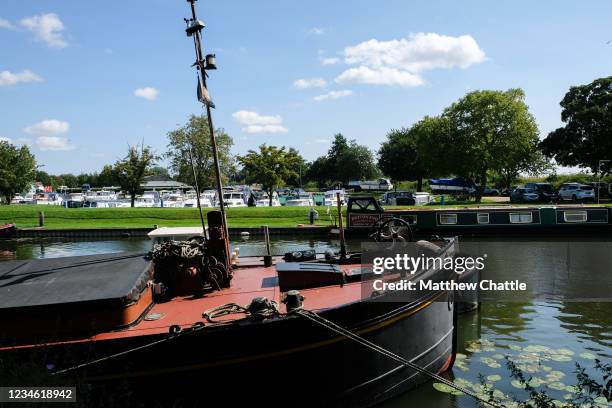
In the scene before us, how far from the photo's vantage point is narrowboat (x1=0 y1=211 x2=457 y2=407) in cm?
626

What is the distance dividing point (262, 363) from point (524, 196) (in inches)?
1650

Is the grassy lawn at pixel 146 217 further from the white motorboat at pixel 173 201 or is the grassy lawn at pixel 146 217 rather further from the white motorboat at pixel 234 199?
the white motorboat at pixel 234 199

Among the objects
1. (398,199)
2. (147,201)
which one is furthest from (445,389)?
(147,201)

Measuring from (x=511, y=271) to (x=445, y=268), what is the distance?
10369mm

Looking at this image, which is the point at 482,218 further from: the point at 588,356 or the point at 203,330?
the point at 203,330

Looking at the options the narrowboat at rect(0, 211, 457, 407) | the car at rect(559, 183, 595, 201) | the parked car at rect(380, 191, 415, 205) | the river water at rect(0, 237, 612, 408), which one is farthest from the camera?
the parked car at rect(380, 191, 415, 205)

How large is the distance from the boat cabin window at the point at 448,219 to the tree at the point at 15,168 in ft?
133

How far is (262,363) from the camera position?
6.75 meters

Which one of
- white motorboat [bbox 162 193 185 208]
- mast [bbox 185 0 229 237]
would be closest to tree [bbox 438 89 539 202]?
white motorboat [bbox 162 193 185 208]

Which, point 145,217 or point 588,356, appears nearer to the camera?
point 588,356

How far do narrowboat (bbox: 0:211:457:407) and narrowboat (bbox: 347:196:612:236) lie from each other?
1830cm

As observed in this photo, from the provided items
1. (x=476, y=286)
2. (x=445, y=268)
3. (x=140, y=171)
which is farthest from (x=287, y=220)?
(x=445, y=268)

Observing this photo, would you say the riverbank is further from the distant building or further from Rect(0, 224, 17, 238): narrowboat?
the distant building

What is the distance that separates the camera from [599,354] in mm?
9914
